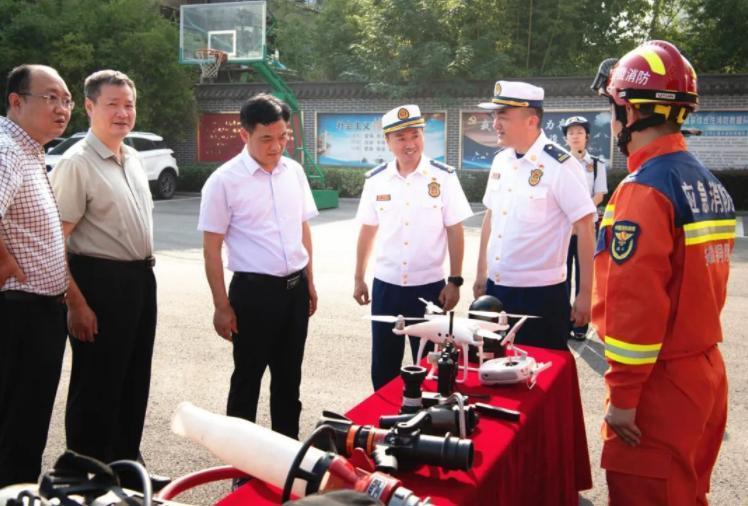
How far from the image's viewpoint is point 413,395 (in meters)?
2.30

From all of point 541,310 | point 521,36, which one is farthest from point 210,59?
point 541,310

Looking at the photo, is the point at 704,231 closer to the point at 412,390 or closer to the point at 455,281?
the point at 412,390

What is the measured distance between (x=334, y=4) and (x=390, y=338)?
28.8 m

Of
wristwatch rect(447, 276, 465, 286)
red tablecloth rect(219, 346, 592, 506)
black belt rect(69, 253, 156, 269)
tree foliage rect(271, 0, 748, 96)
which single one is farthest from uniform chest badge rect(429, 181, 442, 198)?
tree foliage rect(271, 0, 748, 96)

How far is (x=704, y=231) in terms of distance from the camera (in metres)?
2.10

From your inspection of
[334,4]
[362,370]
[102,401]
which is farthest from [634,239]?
[334,4]

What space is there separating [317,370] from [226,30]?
1663 centimetres

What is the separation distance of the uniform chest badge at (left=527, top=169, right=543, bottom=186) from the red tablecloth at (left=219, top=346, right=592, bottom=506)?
0.95 meters

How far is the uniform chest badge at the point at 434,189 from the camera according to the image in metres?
3.99

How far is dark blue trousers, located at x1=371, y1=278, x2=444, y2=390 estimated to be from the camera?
380cm

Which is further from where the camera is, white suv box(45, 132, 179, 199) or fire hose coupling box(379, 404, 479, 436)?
white suv box(45, 132, 179, 199)

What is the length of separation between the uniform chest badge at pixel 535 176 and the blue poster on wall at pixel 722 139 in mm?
15107

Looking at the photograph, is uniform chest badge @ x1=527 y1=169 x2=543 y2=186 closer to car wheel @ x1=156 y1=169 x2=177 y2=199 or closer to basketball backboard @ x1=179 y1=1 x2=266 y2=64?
basketball backboard @ x1=179 y1=1 x2=266 y2=64

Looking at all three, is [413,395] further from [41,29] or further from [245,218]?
[41,29]
